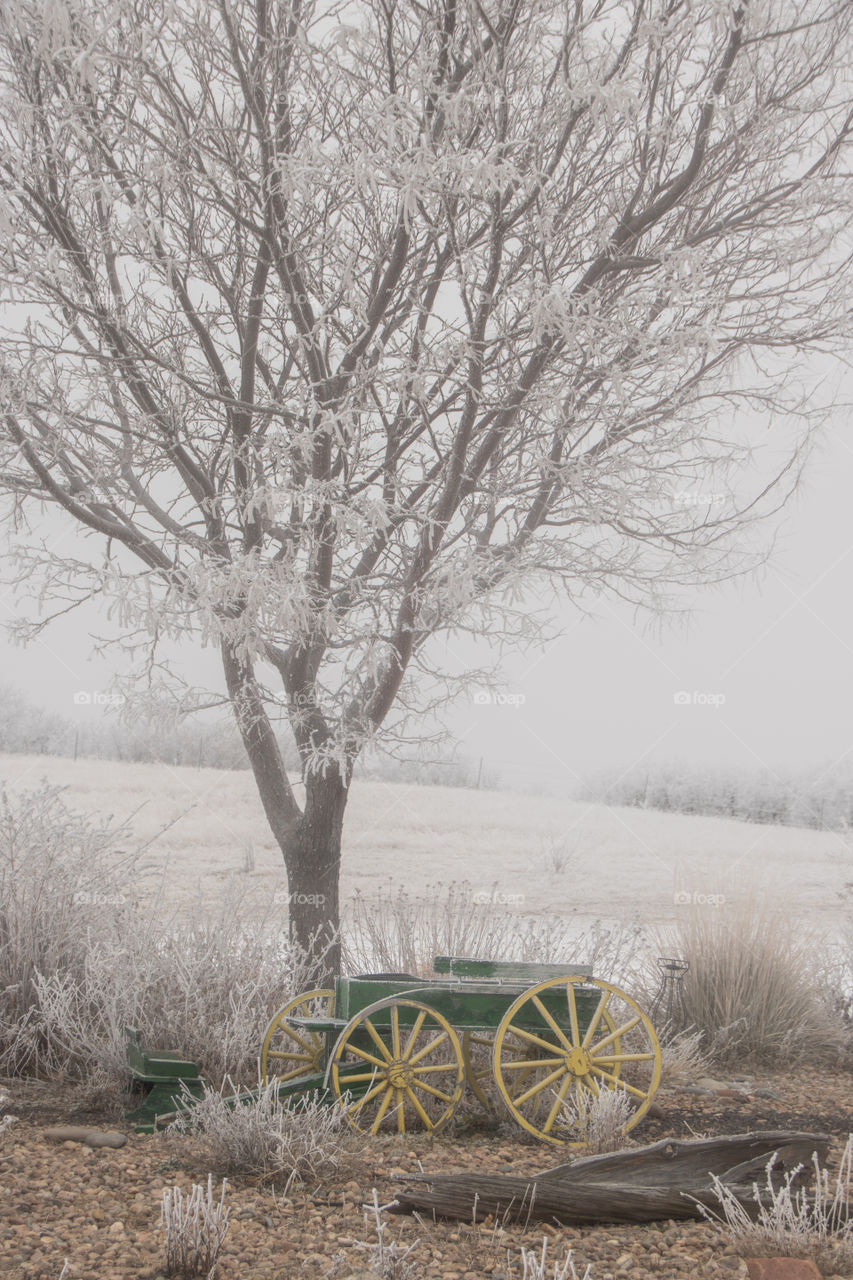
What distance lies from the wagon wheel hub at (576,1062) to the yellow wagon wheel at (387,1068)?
14.7 inches

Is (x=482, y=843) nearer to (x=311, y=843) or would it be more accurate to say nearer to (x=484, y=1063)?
(x=311, y=843)

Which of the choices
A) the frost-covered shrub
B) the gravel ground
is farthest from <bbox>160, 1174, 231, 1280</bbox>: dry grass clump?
the frost-covered shrub

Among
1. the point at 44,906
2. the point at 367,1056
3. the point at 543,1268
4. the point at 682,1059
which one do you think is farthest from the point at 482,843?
the point at 543,1268

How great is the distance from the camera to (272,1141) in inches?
127

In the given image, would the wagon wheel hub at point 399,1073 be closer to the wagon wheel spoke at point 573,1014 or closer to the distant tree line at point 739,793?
the wagon wheel spoke at point 573,1014

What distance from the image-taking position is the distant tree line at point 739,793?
2311 cm

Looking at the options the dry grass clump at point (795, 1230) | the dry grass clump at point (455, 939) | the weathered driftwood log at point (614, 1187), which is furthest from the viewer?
the dry grass clump at point (455, 939)

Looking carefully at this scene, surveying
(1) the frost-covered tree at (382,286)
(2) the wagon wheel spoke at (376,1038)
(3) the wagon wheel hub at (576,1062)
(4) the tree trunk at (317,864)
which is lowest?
(3) the wagon wheel hub at (576,1062)

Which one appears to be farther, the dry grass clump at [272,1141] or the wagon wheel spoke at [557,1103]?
the wagon wheel spoke at [557,1103]

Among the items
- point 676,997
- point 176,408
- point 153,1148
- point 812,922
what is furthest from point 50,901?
point 812,922

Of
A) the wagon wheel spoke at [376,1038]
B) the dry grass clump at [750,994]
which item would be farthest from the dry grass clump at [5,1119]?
the dry grass clump at [750,994]

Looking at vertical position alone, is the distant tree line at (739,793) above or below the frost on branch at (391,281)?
below

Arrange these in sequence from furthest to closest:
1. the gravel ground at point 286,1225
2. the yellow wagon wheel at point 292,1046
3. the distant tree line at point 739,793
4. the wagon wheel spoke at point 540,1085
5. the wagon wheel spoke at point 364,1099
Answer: the distant tree line at point 739,793
the yellow wagon wheel at point 292,1046
the wagon wheel spoke at point 540,1085
the wagon wheel spoke at point 364,1099
the gravel ground at point 286,1225

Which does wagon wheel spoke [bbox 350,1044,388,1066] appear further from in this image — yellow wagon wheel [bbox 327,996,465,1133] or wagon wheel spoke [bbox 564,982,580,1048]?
wagon wheel spoke [bbox 564,982,580,1048]
